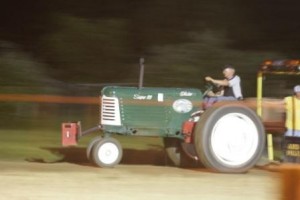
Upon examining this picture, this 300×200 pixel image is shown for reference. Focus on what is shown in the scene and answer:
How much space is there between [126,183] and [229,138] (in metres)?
2.18

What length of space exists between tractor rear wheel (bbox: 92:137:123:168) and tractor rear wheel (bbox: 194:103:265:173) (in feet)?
4.21

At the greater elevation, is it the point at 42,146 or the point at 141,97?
the point at 141,97

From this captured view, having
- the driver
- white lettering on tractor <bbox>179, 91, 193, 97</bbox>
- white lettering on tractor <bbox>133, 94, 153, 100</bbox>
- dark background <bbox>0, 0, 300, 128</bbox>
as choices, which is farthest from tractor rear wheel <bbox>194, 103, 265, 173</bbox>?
dark background <bbox>0, 0, 300, 128</bbox>

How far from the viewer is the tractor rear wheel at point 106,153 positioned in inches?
498

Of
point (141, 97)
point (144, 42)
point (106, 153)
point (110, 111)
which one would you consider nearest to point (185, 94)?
point (141, 97)

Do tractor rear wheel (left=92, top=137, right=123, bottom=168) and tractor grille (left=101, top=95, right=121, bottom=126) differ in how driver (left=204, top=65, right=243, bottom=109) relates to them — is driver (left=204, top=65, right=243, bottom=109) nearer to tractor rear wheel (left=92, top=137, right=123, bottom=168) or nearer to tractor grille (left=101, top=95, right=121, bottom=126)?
tractor grille (left=101, top=95, right=121, bottom=126)

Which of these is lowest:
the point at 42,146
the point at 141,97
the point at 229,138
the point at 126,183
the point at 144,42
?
the point at 126,183

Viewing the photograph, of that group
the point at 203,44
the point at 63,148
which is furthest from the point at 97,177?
the point at 203,44

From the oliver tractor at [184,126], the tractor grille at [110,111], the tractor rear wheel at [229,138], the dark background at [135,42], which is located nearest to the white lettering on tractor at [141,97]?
the oliver tractor at [184,126]

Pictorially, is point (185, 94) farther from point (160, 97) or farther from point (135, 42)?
point (135, 42)

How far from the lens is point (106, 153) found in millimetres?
12711

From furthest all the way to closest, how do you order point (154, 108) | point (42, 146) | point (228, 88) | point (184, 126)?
point (42, 146)
point (228, 88)
point (154, 108)
point (184, 126)

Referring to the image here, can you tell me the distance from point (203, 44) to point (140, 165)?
22.9 feet

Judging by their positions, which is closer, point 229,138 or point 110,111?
point 229,138
